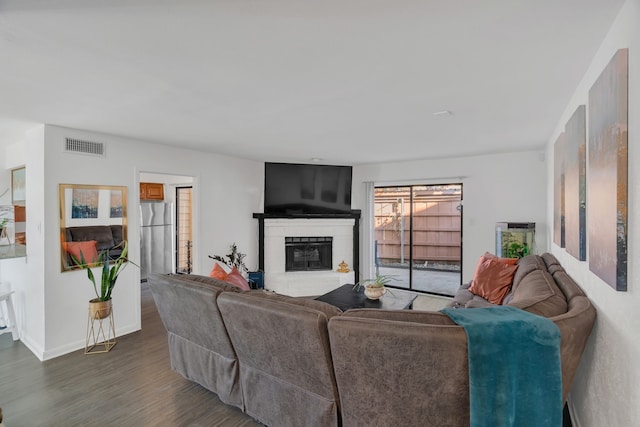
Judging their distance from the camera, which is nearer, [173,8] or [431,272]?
[173,8]

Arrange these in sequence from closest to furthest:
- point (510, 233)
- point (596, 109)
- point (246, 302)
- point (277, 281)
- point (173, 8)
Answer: point (173, 8) → point (596, 109) → point (246, 302) → point (510, 233) → point (277, 281)

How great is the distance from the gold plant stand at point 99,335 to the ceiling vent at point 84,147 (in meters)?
1.67

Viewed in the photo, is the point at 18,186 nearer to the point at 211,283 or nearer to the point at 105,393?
the point at 105,393

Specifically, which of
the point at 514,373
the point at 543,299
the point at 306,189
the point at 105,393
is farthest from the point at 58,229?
the point at 543,299

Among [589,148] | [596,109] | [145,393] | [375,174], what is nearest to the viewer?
[596,109]

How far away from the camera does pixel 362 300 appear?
11.9ft

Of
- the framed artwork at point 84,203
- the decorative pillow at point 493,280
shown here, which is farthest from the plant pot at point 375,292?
the framed artwork at point 84,203

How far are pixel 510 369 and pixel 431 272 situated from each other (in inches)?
204

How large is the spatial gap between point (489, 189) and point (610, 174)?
379cm

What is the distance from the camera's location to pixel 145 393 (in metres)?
2.50

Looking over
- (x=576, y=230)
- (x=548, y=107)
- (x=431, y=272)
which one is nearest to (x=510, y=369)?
(x=576, y=230)

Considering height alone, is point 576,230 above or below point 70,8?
below

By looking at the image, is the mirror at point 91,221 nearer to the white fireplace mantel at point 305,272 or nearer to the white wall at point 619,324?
the white fireplace mantel at point 305,272

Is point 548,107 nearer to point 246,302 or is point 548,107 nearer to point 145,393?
point 246,302
